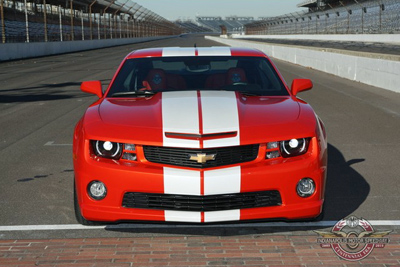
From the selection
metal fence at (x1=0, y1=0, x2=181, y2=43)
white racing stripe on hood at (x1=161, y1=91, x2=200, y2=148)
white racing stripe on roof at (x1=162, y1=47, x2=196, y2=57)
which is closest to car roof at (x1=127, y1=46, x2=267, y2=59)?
white racing stripe on roof at (x1=162, y1=47, x2=196, y2=57)

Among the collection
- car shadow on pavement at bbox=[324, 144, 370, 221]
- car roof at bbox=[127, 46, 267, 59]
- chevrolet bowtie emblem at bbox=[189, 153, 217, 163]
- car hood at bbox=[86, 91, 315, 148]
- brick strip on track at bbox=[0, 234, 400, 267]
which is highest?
car roof at bbox=[127, 46, 267, 59]

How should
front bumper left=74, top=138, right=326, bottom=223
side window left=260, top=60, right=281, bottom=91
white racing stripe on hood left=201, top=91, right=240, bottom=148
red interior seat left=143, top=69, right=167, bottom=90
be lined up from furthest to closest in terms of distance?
1. red interior seat left=143, top=69, right=167, bottom=90
2. side window left=260, top=60, right=281, bottom=91
3. white racing stripe on hood left=201, top=91, right=240, bottom=148
4. front bumper left=74, top=138, right=326, bottom=223

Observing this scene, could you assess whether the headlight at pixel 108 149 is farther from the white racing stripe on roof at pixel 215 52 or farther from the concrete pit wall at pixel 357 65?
the concrete pit wall at pixel 357 65

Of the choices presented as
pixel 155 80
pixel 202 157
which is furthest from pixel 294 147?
pixel 155 80

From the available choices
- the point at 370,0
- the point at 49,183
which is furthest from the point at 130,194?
the point at 370,0

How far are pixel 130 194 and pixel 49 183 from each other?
234cm

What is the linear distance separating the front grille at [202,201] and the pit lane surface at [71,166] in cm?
46

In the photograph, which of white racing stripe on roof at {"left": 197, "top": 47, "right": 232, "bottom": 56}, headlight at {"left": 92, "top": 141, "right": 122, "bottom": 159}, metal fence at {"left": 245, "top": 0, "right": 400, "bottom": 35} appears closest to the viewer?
headlight at {"left": 92, "top": 141, "right": 122, "bottom": 159}

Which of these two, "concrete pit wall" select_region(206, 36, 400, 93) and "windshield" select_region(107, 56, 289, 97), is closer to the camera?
"windshield" select_region(107, 56, 289, 97)

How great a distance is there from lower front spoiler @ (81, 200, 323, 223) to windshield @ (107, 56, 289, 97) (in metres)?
1.62

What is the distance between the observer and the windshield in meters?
5.66

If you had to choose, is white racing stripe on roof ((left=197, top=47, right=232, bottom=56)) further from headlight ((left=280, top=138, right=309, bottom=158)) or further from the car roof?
headlight ((left=280, top=138, right=309, bottom=158))

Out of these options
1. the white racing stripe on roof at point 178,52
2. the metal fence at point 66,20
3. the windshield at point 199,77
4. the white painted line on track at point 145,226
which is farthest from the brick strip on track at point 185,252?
the metal fence at point 66,20

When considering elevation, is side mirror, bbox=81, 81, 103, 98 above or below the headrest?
below
